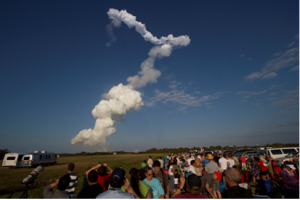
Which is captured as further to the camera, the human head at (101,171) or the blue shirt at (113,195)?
the human head at (101,171)

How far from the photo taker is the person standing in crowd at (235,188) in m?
3.15

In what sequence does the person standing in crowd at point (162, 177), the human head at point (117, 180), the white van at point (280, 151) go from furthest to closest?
the white van at point (280, 151), the person standing in crowd at point (162, 177), the human head at point (117, 180)

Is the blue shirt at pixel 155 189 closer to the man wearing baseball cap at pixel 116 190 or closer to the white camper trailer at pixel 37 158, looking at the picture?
the man wearing baseball cap at pixel 116 190

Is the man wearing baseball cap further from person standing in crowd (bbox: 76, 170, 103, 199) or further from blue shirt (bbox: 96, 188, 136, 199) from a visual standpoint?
person standing in crowd (bbox: 76, 170, 103, 199)

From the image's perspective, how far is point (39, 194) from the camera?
9.62 meters

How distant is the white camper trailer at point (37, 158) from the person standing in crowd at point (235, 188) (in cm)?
3263

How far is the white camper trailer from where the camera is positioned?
2584cm

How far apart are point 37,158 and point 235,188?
3411 cm

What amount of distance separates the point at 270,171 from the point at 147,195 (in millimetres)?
10306

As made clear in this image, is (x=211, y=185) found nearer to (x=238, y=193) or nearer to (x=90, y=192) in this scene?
(x=238, y=193)

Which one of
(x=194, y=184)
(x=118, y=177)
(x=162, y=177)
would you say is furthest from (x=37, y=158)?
(x=194, y=184)

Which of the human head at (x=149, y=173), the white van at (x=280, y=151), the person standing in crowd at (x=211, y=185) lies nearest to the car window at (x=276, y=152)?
the white van at (x=280, y=151)

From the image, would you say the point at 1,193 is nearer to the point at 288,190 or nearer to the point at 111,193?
the point at 111,193

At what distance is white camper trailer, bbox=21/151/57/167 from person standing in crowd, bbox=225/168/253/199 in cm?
3263
